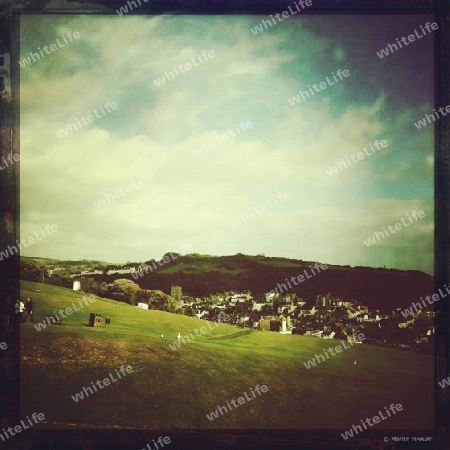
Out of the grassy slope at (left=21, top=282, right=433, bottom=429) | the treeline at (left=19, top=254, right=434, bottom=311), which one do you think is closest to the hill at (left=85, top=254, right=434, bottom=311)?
the treeline at (left=19, top=254, right=434, bottom=311)

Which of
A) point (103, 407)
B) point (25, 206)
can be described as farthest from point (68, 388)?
point (25, 206)

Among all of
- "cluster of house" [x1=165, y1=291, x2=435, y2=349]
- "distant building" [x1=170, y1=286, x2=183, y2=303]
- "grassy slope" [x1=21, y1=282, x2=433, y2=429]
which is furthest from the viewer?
"distant building" [x1=170, y1=286, x2=183, y2=303]

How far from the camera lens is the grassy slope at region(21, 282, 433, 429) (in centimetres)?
414

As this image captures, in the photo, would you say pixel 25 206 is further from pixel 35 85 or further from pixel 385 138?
pixel 385 138

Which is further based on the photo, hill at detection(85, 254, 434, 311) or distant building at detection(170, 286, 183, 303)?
distant building at detection(170, 286, 183, 303)

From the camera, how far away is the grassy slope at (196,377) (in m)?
4.14

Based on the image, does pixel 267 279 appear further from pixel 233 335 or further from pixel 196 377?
pixel 196 377

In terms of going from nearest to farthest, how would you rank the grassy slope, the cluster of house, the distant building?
1. the grassy slope
2. the cluster of house
3. the distant building

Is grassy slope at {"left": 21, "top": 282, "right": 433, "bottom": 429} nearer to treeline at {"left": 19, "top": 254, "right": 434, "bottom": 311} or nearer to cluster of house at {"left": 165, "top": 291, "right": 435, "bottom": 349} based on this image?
cluster of house at {"left": 165, "top": 291, "right": 435, "bottom": 349}

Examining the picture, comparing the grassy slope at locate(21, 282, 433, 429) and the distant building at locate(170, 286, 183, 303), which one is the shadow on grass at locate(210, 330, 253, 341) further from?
the distant building at locate(170, 286, 183, 303)

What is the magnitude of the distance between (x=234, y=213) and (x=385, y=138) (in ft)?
6.20

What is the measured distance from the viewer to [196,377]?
4.24m

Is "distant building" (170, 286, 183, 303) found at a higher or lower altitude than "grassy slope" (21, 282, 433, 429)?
higher

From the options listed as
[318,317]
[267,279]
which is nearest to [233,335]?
[267,279]
